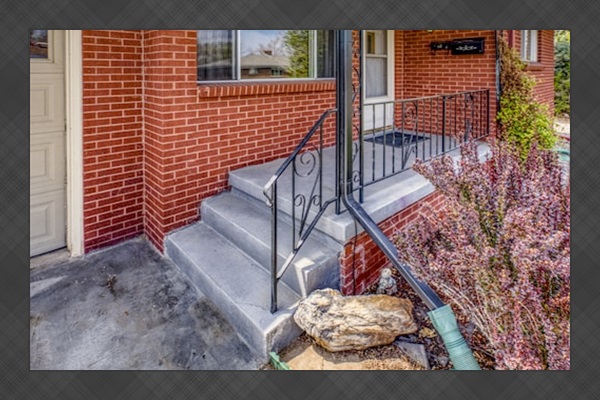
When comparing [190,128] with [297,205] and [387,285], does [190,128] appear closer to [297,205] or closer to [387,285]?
[297,205]

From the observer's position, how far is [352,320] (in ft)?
8.36

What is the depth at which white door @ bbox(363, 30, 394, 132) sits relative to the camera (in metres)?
5.95

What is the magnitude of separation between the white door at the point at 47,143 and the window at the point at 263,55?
112cm

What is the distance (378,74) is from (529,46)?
3026 mm

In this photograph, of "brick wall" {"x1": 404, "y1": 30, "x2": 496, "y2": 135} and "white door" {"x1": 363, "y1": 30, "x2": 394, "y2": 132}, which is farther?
"white door" {"x1": 363, "y1": 30, "x2": 394, "y2": 132}

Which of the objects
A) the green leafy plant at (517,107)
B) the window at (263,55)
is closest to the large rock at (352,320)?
the window at (263,55)

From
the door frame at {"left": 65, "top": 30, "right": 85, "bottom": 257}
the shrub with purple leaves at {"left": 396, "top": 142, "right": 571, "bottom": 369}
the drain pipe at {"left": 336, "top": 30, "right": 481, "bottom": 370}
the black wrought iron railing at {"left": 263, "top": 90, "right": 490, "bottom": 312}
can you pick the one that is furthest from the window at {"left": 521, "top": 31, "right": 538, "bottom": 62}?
the door frame at {"left": 65, "top": 30, "right": 85, "bottom": 257}

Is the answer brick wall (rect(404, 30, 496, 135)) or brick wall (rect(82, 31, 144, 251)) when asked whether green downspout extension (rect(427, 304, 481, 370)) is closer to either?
brick wall (rect(82, 31, 144, 251))

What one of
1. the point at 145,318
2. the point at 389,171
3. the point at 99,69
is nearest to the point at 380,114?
the point at 389,171

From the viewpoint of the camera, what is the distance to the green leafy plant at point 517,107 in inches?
215

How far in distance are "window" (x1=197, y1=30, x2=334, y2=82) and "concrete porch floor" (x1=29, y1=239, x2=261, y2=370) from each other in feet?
5.77

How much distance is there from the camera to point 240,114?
13.1 ft

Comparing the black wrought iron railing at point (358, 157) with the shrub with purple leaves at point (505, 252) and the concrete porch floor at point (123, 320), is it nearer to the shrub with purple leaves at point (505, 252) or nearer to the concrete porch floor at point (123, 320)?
Answer: the concrete porch floor at point (123, 320)

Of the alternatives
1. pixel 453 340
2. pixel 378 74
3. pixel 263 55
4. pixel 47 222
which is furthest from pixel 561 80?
pixel 47 222
